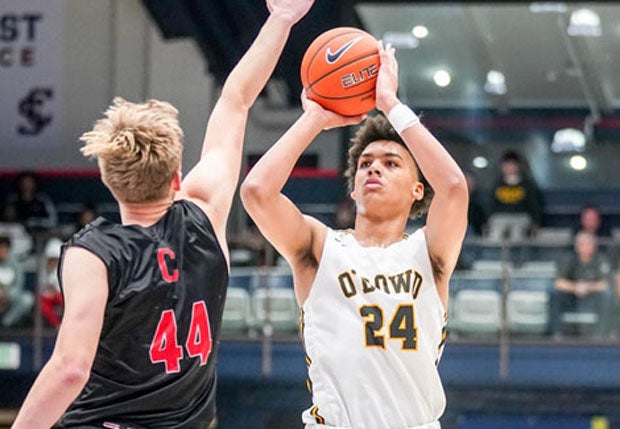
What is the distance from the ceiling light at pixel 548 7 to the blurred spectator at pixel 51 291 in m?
6.12

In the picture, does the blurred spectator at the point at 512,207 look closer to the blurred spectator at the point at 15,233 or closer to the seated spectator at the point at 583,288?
the seated spectator at the point at 583,288

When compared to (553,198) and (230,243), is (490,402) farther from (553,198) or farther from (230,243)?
(553,198)

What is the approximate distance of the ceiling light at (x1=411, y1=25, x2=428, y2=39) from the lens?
49.8 ft

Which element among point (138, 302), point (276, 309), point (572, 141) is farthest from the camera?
point (572, 141)

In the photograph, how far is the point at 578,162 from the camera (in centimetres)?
1611

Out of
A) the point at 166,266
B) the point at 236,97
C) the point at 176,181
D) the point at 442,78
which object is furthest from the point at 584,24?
the point at 166,266

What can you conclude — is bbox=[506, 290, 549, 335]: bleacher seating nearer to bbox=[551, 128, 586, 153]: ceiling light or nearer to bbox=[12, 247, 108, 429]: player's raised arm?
bbox=[551, 128, 586, 153]: ceiling light

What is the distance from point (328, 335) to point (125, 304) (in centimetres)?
94

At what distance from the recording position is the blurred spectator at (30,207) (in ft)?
47.0

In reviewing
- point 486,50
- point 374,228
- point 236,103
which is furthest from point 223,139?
point 486,50

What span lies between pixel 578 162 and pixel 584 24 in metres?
1.73

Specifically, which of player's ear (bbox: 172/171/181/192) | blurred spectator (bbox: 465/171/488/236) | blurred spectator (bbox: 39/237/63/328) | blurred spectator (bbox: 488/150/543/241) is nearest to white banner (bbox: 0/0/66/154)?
blurred spectator (bbox: 39/237/63/328)

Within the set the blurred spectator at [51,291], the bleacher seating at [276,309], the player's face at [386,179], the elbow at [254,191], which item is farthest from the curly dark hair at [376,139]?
the blurred spectator at [51,291]

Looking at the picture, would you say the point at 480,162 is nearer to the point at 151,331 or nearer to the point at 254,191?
the point at 254,191
